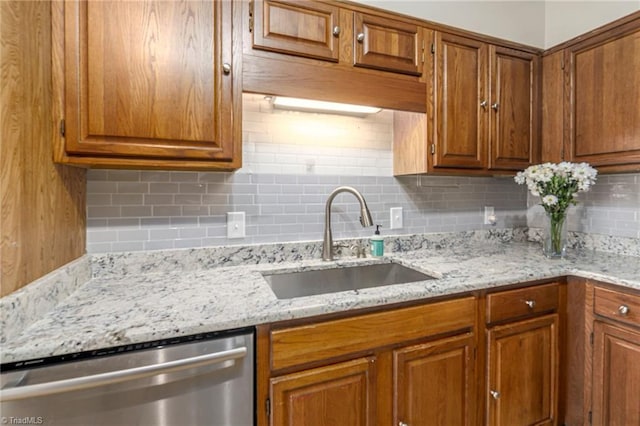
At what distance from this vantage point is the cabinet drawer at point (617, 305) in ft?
4.14

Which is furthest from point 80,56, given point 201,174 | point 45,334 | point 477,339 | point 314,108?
point 477,339

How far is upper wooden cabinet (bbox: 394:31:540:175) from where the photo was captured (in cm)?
161

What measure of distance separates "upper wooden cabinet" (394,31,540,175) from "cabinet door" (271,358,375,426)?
3.46ft

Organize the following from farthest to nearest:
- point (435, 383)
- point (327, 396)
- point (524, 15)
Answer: point (524, 15) → point (435, 383) → point (327, 396)

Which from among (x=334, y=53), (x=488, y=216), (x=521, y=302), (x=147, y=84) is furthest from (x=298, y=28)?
(x=488, y=216)

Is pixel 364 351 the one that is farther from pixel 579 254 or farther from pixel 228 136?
pixel 579 254

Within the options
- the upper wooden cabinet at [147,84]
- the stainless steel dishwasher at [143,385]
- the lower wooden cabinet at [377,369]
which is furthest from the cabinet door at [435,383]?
the upper wooden cabinet at [147,84]

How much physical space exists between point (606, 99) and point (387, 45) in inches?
46.9

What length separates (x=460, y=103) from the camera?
1655 mm

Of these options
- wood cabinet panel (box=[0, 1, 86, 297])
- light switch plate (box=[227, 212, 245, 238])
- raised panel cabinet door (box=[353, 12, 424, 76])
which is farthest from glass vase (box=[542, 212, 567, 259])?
wood cabinet panel (box=[0, 1, 86, 297])

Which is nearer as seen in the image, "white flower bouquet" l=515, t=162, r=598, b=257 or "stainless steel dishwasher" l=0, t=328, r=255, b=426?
"stainless steel dishwasher" l=0, t=328, r=255, b=426

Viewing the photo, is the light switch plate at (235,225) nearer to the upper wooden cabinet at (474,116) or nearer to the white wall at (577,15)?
the upper wooden cabinet at (474,116)

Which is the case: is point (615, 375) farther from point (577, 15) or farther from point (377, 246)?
point (577, 15)

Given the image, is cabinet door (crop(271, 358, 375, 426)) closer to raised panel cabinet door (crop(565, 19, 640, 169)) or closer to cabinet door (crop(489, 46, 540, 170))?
cabinet door (crop(489, 46, 540, 170))
